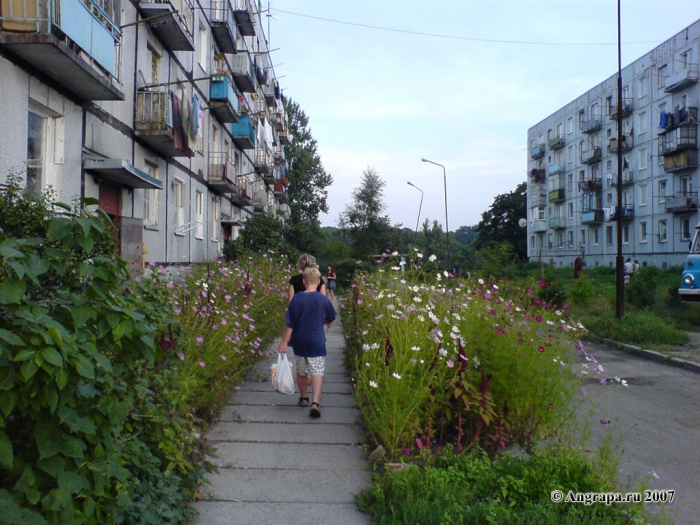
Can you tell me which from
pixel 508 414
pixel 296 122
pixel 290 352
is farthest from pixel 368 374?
pixel 296 122

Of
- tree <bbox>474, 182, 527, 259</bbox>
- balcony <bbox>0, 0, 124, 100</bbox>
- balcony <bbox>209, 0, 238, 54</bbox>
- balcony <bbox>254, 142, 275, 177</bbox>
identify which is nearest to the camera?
balcony <bbox>0, 0, 124, 100</bbox>

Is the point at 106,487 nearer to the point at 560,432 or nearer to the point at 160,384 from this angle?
the point at 160,384

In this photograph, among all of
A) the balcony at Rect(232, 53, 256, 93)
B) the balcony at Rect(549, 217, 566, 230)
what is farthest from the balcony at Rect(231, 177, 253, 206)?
the balcony at Rect(549, 217, 566, 230)

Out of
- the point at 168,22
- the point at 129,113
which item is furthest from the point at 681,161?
the point at 129,113

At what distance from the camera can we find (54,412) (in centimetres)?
233

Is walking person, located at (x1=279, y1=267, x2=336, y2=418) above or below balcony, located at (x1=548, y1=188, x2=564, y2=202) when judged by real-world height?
below

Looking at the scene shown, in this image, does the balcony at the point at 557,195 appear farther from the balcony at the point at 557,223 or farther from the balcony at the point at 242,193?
the balcony at the point at 242,193

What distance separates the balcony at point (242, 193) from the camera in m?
27.8

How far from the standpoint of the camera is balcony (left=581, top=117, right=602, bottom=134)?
50.8m

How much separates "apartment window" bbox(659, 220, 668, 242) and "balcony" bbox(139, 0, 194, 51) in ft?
120

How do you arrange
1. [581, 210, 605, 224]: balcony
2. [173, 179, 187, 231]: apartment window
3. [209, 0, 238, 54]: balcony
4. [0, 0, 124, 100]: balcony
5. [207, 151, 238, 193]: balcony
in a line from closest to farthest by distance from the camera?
[0, 0, 124, 100]: balcony → [173, 179, 187, 231]: apartment window → [209, 0, 238, 54]: balcony → [207, 151, 238, 193]: balcony → [581, 210, 605, 224]: balcony

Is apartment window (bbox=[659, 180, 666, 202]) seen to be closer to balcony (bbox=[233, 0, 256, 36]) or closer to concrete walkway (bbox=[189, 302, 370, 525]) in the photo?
balcony (bbox=[233, 0, 256, 36])

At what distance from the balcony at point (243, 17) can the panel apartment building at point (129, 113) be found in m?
0.26

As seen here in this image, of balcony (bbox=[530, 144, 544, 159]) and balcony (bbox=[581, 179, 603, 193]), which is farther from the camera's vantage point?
balcony (bbox=[530, 144, 544, 159])
